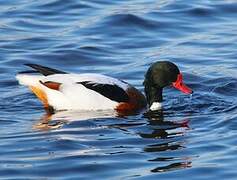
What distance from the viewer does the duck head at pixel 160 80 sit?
46.4 ft

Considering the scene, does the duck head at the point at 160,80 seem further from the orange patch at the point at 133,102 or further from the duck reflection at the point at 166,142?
the duck reflection at the point at 166,142

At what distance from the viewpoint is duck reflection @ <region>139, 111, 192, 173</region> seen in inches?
429

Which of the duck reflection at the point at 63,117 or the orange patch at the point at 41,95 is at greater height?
the orange patch at the point at 41,95

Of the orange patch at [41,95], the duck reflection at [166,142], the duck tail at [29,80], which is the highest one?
the duck tail at [29,80]

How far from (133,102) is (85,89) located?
698 mm

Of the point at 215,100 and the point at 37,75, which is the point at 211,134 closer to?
the point at 215,100

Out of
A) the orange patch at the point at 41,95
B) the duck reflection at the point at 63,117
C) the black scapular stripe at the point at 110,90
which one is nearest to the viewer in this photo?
the duck reflection at the point at 63,117

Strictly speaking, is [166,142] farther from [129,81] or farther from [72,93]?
[129,81]

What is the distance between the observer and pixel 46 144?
1174 centimetres

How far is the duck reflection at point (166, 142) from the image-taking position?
10.9 metres

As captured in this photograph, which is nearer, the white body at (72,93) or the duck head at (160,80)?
the white body at (72,93)

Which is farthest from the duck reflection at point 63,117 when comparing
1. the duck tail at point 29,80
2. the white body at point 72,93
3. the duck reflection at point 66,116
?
the duck tail at point 29,80

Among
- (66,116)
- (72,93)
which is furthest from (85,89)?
(66,116)

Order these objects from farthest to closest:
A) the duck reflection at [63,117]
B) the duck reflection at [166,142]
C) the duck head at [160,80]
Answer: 1. the duck head at [160,80]
2. the duck reflection at [63,117]
3. the duck reflection at [166,142]
